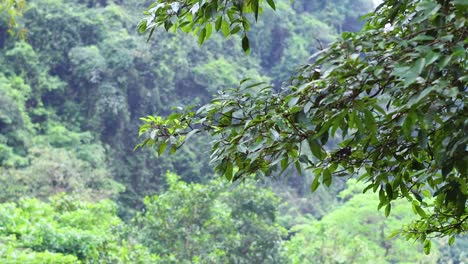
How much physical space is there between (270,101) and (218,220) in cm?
692

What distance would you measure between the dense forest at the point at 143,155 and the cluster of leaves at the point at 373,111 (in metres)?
6.48

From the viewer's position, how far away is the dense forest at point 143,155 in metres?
8.37

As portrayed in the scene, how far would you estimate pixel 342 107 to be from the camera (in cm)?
133

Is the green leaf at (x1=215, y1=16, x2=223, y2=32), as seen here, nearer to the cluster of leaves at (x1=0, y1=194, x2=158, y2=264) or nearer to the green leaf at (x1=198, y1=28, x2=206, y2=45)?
the green leaf at (x1=198, y1=28, x2=206, y2=45)

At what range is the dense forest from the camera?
837 centimetres

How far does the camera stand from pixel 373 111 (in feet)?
4.70

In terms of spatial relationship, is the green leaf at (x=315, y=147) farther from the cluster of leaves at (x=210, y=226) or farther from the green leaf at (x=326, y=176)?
the cluster of leaves at (x=210, y=226)

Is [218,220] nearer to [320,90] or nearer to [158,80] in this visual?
[320,90]

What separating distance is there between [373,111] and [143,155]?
1510 centimetres

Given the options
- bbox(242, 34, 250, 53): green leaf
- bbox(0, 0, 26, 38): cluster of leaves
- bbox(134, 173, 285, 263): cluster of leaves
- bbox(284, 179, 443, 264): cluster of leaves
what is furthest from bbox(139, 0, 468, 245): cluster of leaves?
bbox(284, 179, 443, 264): cluster of leaves

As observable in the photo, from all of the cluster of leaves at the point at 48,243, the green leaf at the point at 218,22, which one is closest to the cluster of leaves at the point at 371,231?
the cluster of leaves at the point at 48,243

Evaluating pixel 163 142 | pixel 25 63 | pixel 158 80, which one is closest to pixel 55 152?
pixel 25 63

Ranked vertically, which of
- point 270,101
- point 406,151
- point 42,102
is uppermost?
point 270,101

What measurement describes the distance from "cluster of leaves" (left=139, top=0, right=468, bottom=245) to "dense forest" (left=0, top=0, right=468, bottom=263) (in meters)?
6.48
